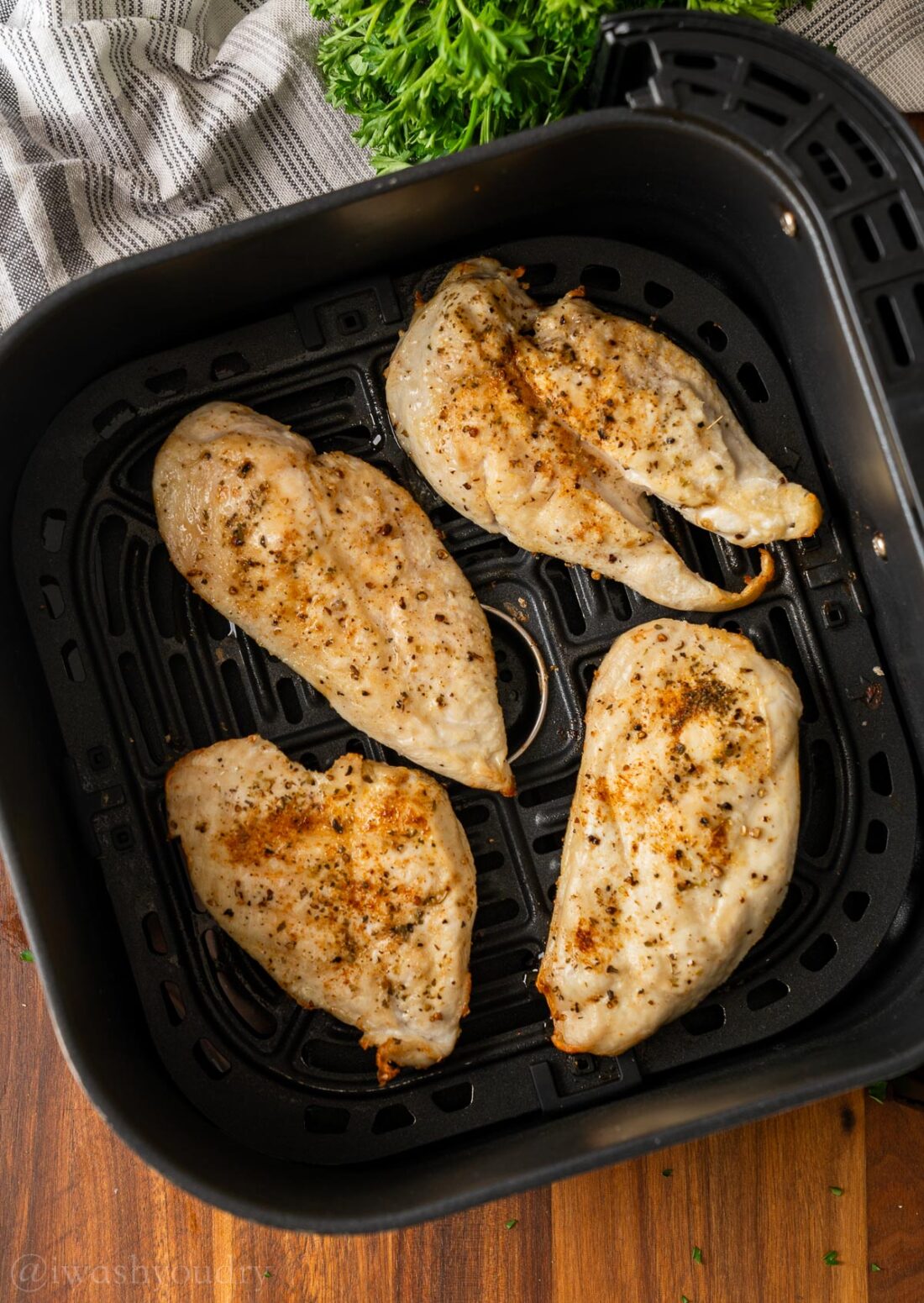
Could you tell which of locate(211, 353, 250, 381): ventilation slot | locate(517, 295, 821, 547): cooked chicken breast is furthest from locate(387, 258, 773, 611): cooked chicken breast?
locate(211, 353, 250, 381): ventilation slot

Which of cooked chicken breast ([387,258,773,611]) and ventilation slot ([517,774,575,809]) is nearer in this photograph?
cooked chicken breast ([387,258,773,611])

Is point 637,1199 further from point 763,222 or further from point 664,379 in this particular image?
point 763,222

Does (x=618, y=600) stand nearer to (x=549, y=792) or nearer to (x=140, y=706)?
(x=549, y=792)

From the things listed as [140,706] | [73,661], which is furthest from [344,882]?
[73,661]

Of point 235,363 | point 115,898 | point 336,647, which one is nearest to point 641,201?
point 235,363

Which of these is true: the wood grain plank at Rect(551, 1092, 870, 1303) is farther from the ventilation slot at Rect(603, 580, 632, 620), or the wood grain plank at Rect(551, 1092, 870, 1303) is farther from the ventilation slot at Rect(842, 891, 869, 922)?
the ventilation slot at Rect(603, 580, 632, 620)

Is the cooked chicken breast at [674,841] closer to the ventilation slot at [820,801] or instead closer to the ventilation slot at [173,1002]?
the ventilation slot at [820,801]

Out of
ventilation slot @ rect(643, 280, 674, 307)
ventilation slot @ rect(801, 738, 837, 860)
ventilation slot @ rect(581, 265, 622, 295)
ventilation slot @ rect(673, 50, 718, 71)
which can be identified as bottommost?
ventilation slot @ rect(801, 738, 837, 860)
